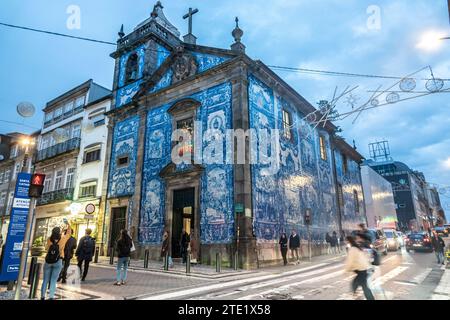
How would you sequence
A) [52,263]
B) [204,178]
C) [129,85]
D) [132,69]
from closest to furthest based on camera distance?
[52,263]
[204,178]
[129,85]
[132,69]

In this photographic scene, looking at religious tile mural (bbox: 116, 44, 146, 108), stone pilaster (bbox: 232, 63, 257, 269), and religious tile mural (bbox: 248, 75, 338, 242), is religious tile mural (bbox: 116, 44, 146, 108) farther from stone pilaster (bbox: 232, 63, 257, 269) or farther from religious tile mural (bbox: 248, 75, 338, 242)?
religious tile mural (bbox: 248, 75, 338, 242)

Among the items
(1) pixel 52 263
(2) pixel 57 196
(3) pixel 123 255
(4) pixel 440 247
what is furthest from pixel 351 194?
(1) pixel 52 263

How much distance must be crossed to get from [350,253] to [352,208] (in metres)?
23.3

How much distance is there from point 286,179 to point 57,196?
1684cm

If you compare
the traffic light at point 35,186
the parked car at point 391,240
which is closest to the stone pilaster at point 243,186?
the traffic light at point 35,186

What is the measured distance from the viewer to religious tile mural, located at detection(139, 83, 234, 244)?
13438mm

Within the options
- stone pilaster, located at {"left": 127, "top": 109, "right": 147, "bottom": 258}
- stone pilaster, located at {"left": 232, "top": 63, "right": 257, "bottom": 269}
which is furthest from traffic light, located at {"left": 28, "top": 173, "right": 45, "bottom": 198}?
stone pilaster, located at {"left": 127, "top": 109, "right": 147, "bottom": 258}

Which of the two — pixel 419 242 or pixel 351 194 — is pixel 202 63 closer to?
pixel 419 242

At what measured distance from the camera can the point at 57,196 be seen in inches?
877

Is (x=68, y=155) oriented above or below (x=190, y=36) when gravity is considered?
below

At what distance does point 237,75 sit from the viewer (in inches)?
576

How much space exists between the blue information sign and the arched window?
13.9 m

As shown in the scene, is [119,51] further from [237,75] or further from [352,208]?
[352,208]
